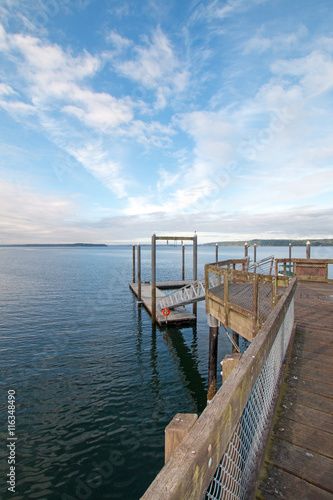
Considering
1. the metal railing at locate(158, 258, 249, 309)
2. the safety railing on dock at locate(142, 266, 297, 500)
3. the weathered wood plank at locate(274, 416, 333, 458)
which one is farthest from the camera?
the metal railing at locate(158, 258, 249, 309)

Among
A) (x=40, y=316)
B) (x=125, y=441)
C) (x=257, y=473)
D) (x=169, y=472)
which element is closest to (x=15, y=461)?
(x=125, y=441)

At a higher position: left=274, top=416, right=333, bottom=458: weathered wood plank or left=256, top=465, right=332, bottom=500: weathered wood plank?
left=274, top=416, right=333, bottom=458: weathered wood plank

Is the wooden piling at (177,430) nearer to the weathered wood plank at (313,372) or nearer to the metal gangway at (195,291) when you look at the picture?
the weathered wood plank at (313,372)

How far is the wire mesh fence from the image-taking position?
1.58 m

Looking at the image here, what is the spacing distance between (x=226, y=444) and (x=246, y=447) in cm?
111

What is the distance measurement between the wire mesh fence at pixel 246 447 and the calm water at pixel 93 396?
5221 millimetres

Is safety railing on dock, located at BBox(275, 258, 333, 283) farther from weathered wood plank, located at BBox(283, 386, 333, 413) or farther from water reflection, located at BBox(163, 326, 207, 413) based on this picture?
weathered wood plank, located at BBox(283, 386, 333, 413)

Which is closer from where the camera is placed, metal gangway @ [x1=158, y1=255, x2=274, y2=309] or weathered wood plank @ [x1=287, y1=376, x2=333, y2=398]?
weathered wood plank @ [x1=287, y1=376, x2=333, y2=398]

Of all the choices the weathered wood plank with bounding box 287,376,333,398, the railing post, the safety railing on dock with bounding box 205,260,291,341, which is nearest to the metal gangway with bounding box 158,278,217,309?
the safety railing on dock with bounding box 205,260,291,341

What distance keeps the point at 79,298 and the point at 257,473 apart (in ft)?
86.0

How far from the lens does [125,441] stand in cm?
718

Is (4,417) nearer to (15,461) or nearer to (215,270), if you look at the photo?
(15,461)

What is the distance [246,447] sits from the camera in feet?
6.97

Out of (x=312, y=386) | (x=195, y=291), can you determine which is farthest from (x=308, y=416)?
(x=195, y=291)
